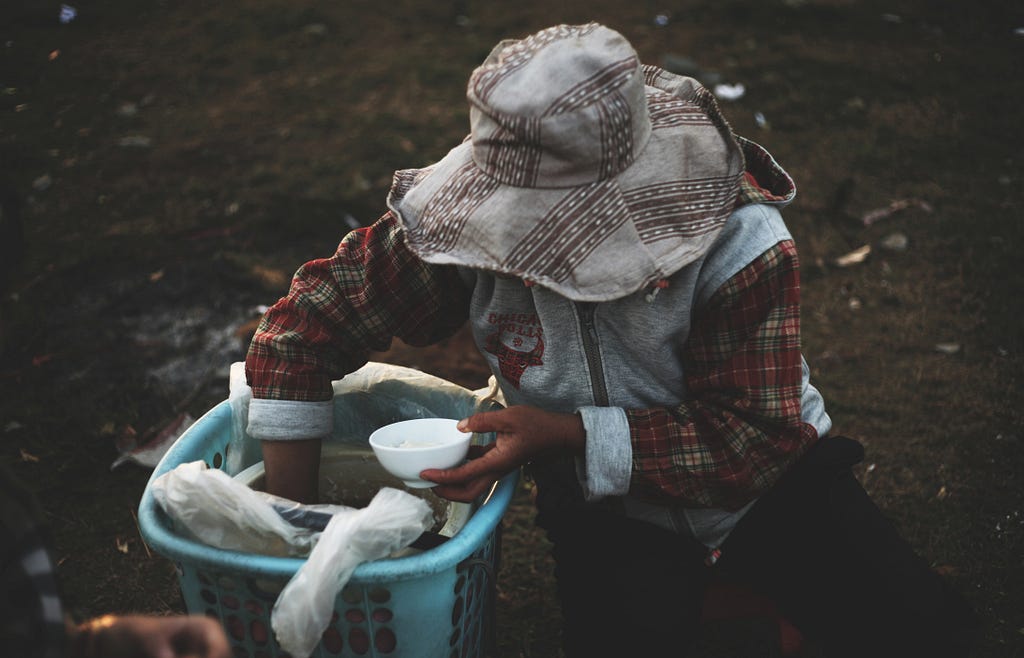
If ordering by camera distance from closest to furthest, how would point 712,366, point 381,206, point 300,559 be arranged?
point 300,559 → point 712,366 → point 381,206

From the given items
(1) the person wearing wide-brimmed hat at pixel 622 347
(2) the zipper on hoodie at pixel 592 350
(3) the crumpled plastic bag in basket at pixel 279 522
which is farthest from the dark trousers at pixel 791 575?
(3) the crumpled plastic bag in basket at pixel 279 522

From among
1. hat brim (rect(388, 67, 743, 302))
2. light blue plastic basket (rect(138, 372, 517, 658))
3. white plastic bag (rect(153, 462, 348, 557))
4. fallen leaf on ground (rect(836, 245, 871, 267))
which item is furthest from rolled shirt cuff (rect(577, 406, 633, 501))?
fallen leaf on ground (rect(836, 245, 871, 267))

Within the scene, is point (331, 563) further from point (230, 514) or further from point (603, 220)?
point (603, 220)

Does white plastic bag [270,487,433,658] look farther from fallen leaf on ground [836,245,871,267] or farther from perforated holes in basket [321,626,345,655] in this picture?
fallen leaf on ground [836,245,871,267]

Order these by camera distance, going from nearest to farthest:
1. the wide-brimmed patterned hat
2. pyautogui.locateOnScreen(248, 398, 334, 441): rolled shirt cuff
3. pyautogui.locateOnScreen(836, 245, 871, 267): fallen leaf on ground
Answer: the wide-brimmed patterned hat → pyautogui.locateOnScreen(248, 398, 334, 441): rolled shirt cuff → pyautogui.locateOnScreen(836, 245, 871, 267): fallen leaf on ground

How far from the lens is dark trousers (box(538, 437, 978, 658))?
1.37 metres

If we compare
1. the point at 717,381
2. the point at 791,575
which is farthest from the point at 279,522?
the point at 791,575

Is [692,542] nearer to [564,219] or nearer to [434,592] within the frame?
[434,592]

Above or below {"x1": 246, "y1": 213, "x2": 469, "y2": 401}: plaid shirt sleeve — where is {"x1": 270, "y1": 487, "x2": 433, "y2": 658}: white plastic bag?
below

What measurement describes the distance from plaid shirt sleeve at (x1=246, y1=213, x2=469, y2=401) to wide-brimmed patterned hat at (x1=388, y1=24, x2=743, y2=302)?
31 cm

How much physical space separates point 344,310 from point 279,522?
44 cm

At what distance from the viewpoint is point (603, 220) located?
1143 millimetres

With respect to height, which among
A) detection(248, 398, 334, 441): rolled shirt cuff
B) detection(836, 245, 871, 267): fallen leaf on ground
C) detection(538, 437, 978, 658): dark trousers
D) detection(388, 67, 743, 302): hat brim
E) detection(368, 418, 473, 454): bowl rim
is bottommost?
detection(836, 245, 871, 267): fallen leaf on ground

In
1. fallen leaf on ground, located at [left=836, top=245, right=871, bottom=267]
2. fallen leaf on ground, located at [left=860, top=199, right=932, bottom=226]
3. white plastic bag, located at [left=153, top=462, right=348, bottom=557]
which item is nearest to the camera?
white plastic bag, located at [left=153, top=462, right=348, bottom=557]
